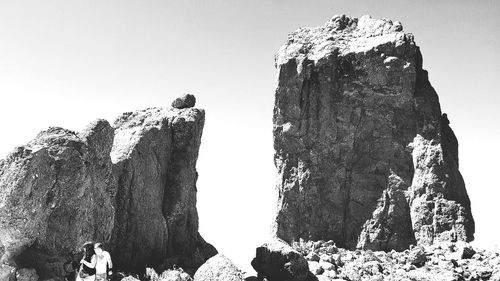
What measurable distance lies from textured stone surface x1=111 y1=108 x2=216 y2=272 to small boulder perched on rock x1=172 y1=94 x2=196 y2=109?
0.98 m

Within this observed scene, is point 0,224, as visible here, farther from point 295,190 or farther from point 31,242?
point 295,190

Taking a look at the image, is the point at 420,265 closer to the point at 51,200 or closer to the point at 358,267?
the point at 358,267

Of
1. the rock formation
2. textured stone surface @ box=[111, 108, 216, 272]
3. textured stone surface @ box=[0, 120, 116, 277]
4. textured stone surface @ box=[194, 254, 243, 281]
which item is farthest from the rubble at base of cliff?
textured stone surface @ box=[0, 120, 116, 277]

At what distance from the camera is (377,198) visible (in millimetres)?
39281

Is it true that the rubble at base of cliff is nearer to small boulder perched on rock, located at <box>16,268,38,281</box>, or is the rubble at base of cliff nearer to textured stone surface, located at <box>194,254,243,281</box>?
textured stone surface, located at <box>194,254,243,281</box>

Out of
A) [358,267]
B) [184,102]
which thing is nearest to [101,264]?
[358,267]

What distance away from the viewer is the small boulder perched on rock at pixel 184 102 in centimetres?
3438

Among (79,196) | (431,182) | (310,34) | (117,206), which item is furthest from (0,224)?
(310,34)

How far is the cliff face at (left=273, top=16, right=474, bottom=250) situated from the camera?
123ft

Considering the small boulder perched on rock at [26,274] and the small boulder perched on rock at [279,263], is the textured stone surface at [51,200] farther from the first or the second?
the small boulder perched on rock at [279,263]

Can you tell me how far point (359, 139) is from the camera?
4056 cm

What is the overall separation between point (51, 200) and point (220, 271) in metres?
8.44

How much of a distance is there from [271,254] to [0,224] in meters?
14.9

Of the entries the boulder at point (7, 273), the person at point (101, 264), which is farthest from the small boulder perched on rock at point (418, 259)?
the boulder at point (7, 273)
